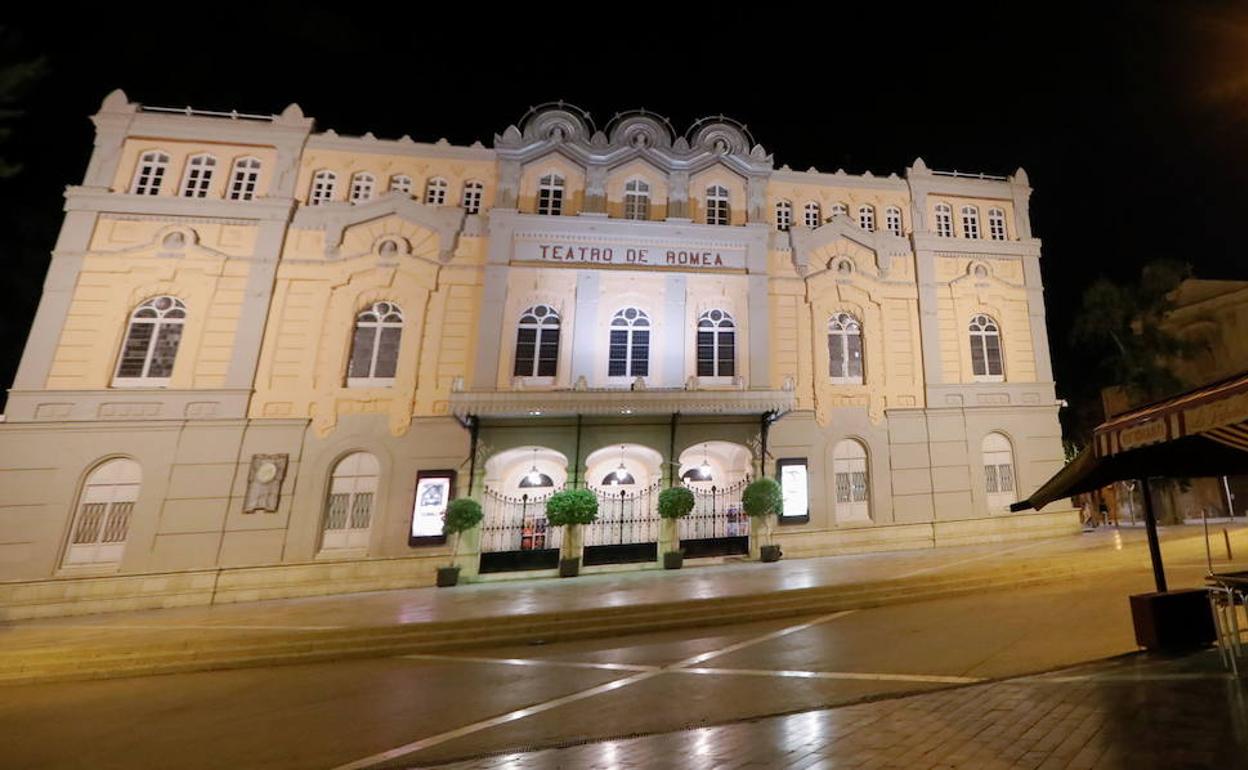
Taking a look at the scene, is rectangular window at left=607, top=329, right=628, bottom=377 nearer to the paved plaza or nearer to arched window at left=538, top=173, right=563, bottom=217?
arched window at left=538, top=173, right=563, bottom=217

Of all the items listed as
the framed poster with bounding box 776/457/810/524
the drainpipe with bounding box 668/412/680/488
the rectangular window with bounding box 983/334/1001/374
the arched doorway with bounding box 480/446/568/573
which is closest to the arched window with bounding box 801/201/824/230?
the rectangular window with bounding box 983/334/1001/374

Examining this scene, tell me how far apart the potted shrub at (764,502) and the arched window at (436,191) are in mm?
14664

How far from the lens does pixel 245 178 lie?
18.5 metres

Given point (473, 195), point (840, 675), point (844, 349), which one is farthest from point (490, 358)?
point (840, 675)

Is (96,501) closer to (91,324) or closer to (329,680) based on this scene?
(91,324)

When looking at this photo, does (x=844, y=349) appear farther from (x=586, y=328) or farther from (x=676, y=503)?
(x=586, y=328)

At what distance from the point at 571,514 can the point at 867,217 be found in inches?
645

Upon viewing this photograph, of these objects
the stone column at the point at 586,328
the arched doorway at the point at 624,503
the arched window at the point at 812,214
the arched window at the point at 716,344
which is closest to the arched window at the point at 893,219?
the arched window at the point at 812,214

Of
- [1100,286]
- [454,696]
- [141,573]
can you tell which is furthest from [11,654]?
[1100,286]

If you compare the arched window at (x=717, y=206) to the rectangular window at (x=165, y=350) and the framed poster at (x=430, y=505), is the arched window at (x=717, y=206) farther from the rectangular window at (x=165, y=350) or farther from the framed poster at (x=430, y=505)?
the rectangular window at (x=165, y=350)

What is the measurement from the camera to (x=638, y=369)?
1842 centimetres

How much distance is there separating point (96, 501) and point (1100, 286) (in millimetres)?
36337

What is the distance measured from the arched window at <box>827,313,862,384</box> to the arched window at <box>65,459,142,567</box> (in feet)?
73.4

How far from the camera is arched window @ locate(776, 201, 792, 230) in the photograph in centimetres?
2070
